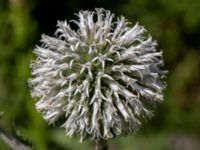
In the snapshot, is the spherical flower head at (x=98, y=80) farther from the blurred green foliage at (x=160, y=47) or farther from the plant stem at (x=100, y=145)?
the blurred green foliage at (x=160, y=47)

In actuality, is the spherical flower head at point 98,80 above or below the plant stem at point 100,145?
above

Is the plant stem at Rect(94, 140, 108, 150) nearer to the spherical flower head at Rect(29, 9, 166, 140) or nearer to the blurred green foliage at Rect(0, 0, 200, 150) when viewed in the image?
the spherical flower head at Rect(29, 9, 166, 140)

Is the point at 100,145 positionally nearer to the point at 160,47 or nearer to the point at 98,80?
the point at 98,80

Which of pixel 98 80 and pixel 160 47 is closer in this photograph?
pixel 98 80

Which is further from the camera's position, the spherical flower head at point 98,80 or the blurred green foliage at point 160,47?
the blurred green foliage at point 160,47

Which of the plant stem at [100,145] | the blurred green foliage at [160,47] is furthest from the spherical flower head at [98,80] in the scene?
the blurred green foliage at [160,47]

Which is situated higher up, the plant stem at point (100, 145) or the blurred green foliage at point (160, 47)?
the blurred green foliage at point (160, 47)

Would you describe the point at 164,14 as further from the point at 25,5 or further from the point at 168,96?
the point at 25,5

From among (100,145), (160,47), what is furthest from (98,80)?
(160,47)
